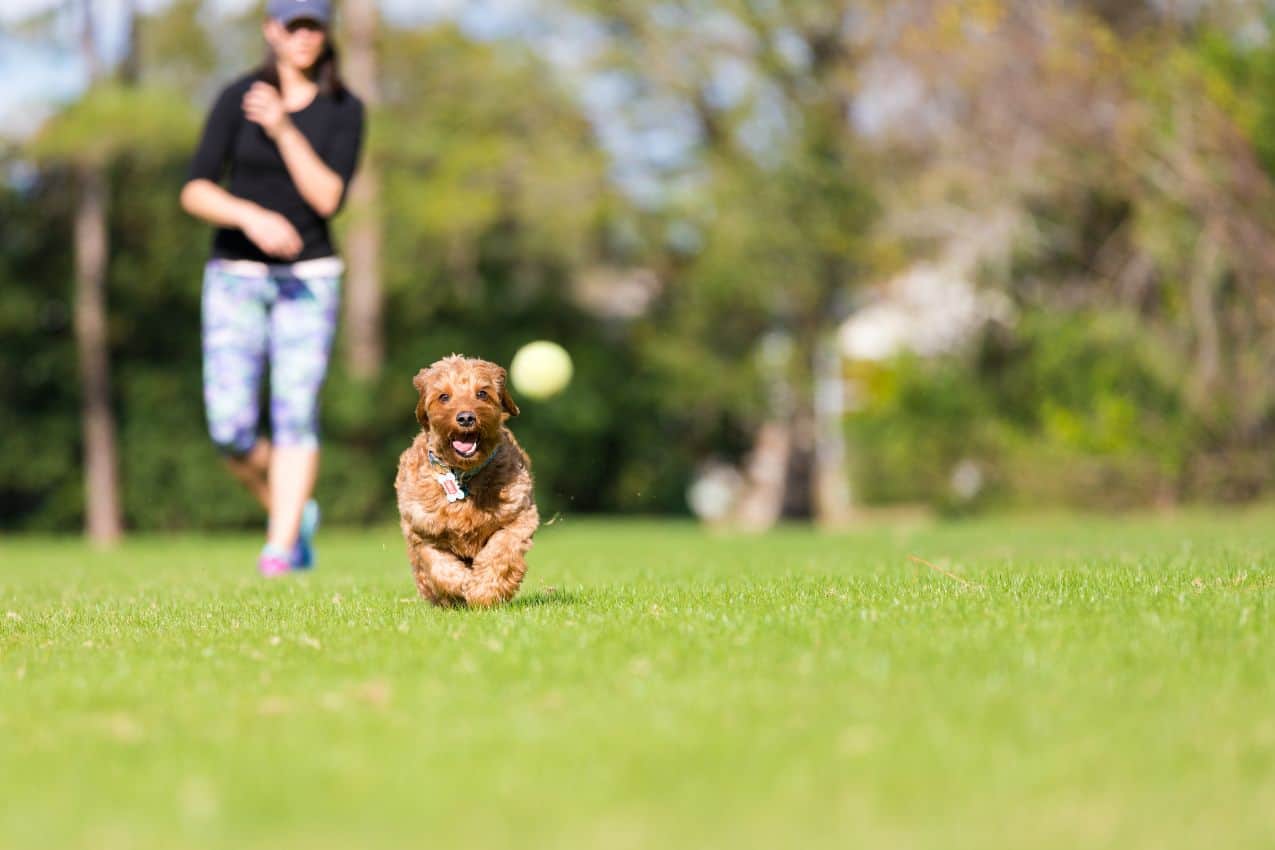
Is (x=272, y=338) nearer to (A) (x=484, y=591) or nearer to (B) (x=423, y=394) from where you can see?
(B) (x=423, y=394)

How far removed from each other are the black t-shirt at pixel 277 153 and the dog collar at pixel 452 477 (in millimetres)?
2742

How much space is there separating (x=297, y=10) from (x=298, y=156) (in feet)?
2.46

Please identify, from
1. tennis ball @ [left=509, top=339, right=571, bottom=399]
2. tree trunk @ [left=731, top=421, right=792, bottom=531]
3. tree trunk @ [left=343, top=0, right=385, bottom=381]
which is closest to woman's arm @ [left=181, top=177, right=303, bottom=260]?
tennis ball @ [left=509, top=339, right=571, bottom=399]

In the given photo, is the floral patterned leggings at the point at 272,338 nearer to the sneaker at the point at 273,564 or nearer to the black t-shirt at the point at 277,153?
the black t-shirt at the point at 277,153

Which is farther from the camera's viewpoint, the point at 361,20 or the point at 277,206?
the point at 361,20

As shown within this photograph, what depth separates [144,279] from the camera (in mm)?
19406

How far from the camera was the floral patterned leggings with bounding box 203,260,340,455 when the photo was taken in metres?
8.07

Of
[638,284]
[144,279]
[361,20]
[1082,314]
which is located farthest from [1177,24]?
[144,279]

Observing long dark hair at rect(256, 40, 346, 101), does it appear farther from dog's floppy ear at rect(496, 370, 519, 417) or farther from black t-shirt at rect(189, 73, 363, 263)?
dog's floppy ear at rect(496, 370, 519, 417)

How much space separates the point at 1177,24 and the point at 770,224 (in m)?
6.35

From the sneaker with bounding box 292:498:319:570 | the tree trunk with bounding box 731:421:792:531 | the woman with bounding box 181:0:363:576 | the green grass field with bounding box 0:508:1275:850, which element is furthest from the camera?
the tree trunk with bounding box 731:421:792:531

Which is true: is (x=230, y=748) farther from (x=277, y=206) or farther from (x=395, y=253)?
(x=395, y=253)

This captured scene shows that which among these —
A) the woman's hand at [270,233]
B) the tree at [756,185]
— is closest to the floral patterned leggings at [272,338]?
the woman's hand at [270,233]

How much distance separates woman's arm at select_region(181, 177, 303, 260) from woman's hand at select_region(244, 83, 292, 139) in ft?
1.37
